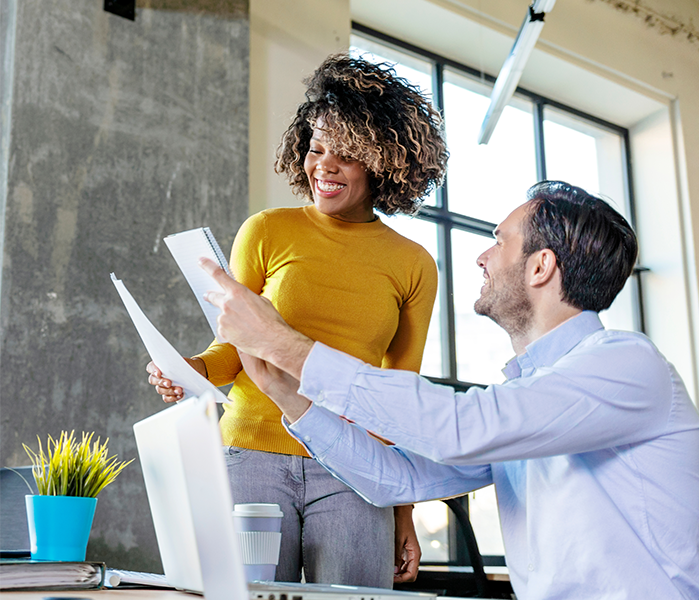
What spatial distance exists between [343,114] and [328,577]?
981 millimetres

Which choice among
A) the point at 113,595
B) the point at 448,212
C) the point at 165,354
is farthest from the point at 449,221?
the point at 113,595

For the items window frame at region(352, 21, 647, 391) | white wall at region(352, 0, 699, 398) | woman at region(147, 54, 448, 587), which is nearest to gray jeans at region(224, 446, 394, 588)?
woman at region(147, 54, 448, 587)

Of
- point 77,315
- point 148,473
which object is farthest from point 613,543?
point 77,315

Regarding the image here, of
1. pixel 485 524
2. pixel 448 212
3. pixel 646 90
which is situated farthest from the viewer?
pixel 646 90

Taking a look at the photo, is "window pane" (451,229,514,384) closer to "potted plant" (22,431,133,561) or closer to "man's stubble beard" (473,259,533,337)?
"man's stubble beard" (473,259,533,337)

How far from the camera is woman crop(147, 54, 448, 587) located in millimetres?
1468

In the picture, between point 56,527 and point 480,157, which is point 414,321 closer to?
point 56,527

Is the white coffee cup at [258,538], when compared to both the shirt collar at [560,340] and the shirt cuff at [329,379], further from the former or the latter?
the shirt collar at [560,340]

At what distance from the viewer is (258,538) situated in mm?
1078

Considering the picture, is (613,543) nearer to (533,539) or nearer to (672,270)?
(533,539)

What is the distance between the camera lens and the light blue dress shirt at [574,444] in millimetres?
1055

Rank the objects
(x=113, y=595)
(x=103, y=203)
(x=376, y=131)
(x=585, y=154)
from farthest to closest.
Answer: (x=585, y=154)
(x=103, y=203)
(x=376, y=131)
(x=113, y=595)

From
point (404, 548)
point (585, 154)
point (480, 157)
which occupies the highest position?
point (585, 154)

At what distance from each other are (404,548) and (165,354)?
0.78 meters
